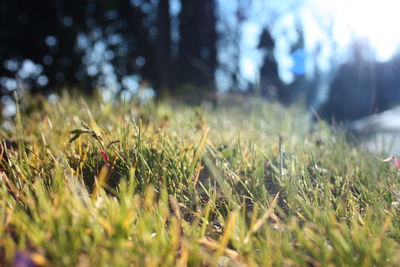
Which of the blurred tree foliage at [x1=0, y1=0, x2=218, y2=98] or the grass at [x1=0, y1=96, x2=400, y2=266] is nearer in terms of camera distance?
the grass at [x1=0, y1=96, x2=400, y2=266]

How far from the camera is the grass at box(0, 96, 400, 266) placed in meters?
0.72

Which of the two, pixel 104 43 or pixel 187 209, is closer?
pixel 187 209

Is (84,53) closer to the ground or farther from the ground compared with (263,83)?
farther from the ground

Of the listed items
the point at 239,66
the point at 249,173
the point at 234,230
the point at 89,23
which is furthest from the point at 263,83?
the point at 234,230

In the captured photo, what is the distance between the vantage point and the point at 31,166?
1.16m

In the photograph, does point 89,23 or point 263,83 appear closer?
point 89,23

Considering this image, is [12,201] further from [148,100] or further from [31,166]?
[148,100]

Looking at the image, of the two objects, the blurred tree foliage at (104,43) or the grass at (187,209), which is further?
the blurred tree foliage at (104,43)

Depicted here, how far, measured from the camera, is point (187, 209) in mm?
1092

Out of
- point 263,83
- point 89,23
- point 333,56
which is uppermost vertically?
point 89,23

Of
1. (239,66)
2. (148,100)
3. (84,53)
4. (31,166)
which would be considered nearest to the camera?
(31,166)

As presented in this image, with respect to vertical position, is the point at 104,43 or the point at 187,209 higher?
the point at 104,43

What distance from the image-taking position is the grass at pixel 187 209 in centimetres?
72

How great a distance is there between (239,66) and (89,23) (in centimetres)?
420
